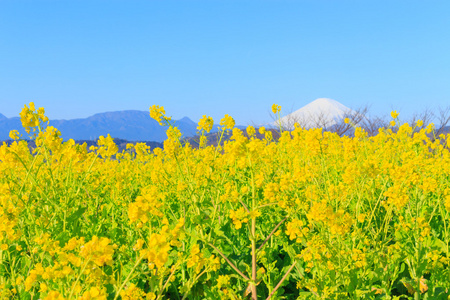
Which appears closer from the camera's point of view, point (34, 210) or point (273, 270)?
point (273, 270)

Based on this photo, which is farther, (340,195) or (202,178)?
(202,178)

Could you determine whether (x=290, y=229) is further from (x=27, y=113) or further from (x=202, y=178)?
(x=27, y=113)

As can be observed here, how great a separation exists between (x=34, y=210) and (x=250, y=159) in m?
1.99

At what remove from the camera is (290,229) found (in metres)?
2.13

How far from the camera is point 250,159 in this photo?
229 cm

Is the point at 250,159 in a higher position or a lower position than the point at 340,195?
higher

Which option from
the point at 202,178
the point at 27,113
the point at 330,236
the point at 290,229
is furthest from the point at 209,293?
the point at 27,113

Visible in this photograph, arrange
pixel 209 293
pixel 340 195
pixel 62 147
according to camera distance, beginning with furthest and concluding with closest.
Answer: pixel 62 147, pixel 340 195, pixel 209 293

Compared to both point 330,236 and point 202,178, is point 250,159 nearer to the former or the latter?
point 330,236

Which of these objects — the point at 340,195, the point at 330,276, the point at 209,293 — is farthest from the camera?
the point at 340,195

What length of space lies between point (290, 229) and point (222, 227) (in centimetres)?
95

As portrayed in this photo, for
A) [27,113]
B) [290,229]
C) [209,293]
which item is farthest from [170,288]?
[27,113]

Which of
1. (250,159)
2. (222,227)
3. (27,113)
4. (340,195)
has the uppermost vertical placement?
(27,113)

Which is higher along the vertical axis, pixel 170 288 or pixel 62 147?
pixel 62 147
